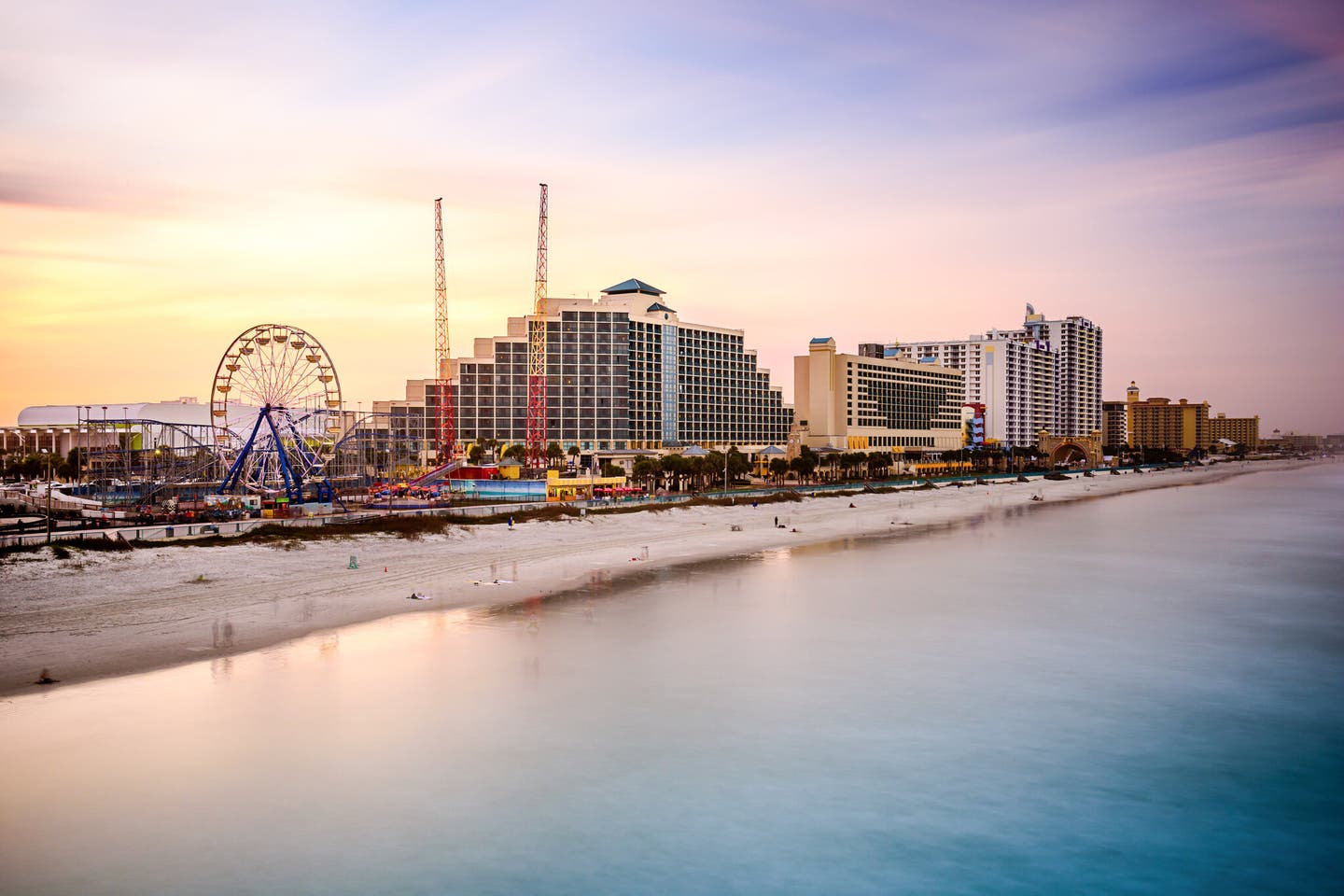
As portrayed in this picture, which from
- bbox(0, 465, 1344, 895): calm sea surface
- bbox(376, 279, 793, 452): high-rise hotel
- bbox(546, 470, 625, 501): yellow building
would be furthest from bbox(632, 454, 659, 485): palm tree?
bbox(0, 465, 1344, 895): calm sea surface

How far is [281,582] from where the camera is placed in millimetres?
37594

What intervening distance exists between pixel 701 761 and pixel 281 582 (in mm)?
24707

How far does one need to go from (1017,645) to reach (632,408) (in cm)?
10279

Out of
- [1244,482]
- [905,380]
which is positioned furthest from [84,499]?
[1244,482]

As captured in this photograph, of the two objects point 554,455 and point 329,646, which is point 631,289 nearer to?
point 554,455

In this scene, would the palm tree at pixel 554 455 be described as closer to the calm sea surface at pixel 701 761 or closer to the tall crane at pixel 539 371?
the tall crane at pixel 539 371

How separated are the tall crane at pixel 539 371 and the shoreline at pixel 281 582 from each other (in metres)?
52.0

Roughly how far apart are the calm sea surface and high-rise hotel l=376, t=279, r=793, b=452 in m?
94.5

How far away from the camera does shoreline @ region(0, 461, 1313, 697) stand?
27.2 meters

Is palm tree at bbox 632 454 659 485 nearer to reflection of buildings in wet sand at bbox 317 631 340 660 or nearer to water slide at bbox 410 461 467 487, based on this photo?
water slide at bbox 410 461 467 487

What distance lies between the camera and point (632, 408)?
130750 millimetres

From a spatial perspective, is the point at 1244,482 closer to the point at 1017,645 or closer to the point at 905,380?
the point at 905,380

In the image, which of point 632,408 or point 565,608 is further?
point 632,408

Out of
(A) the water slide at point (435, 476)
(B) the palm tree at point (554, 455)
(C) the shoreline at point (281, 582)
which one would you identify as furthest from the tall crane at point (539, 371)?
(C) the shoreline at point (281, 582)
